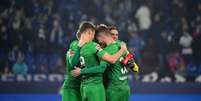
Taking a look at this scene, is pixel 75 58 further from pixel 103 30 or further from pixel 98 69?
pixel 103 30

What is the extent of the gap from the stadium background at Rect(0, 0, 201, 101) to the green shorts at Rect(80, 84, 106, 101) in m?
8.98

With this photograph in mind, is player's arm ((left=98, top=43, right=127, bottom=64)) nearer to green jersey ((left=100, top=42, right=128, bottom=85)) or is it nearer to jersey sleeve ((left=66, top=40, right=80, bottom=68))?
green jersey ((left=100, top=42, right=128, bottom=85))

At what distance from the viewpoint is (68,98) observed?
9.28 metres

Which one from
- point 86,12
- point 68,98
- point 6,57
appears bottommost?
point 68,98

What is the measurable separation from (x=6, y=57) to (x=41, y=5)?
100 inches

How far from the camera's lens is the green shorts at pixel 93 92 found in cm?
888

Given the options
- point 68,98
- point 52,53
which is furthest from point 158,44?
point 68,98

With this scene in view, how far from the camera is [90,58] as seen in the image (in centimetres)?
896

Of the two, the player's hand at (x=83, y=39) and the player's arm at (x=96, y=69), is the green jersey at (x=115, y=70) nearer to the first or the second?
the player's arm at (x=96, y=69)

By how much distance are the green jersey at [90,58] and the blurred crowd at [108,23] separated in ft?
34.6

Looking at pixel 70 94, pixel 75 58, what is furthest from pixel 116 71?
pixel 70 94

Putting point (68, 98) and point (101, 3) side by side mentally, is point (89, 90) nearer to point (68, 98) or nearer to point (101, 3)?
point (68, 98)

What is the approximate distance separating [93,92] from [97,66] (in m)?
0.39

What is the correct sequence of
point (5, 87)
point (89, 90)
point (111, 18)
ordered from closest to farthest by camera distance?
point (89, 90)
point (5, 87)
point (111, 18)
